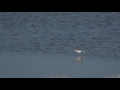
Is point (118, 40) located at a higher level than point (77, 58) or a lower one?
higher

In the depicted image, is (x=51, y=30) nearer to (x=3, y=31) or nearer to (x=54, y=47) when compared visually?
(x=54, y=47)

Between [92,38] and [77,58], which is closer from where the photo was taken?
[77,58]

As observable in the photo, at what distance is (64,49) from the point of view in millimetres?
3209
